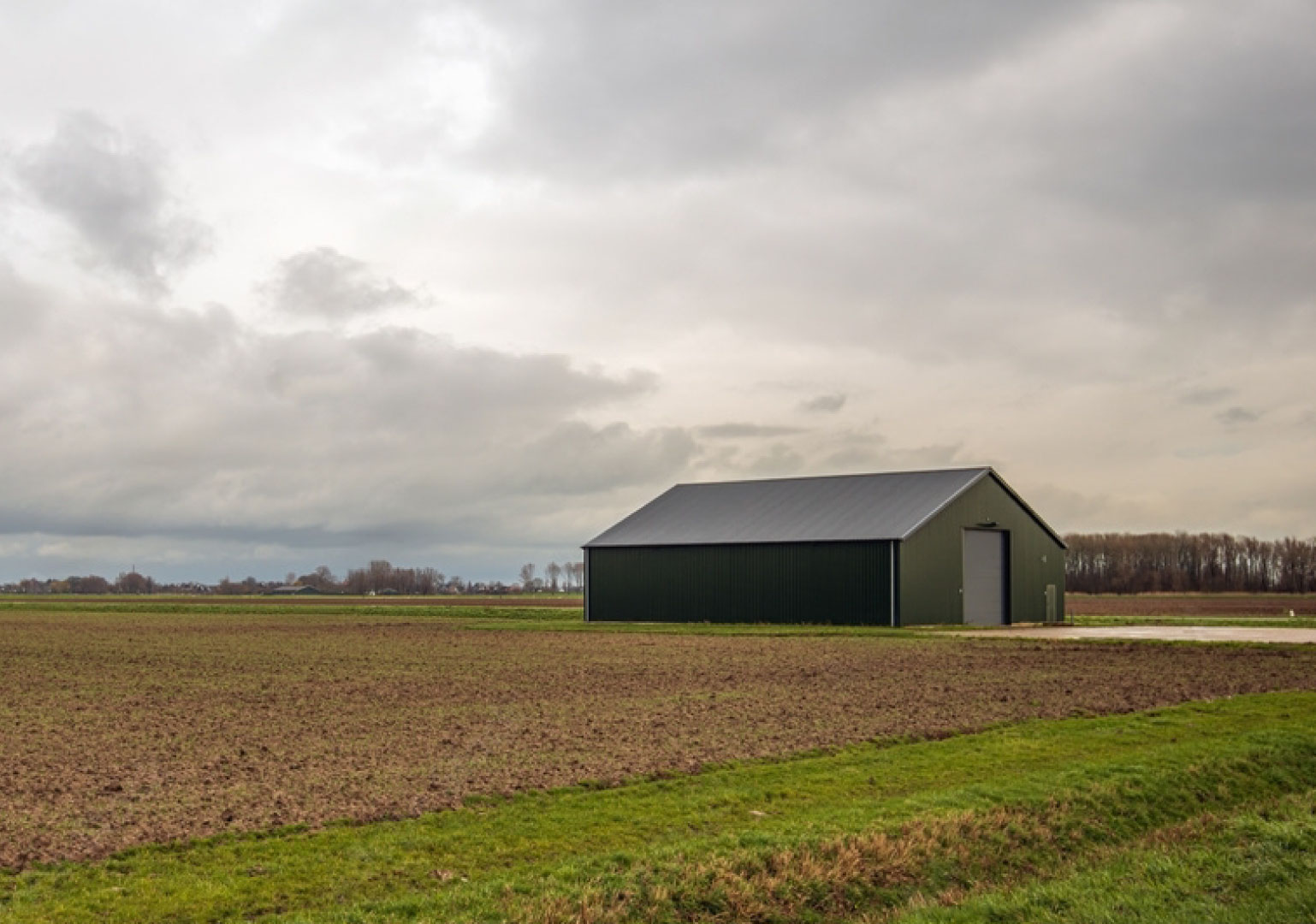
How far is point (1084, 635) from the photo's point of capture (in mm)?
44688

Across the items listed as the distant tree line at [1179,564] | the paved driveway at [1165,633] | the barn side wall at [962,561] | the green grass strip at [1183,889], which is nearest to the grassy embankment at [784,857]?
the green grass strip at [1183,889]

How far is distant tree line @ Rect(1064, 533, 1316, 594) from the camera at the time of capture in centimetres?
15300

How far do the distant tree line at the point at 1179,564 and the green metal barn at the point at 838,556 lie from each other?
103 metres

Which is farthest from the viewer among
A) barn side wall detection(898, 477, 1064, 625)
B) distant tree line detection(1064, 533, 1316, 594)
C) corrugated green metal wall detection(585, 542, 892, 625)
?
distant tree line detection(1064, 533, 1316, 594)

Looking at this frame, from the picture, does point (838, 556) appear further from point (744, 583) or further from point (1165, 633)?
point (1165, 633)

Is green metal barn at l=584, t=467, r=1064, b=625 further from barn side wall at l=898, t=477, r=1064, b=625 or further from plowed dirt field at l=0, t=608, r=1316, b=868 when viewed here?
plowed dirt field at l=0, t=608, r=1316, b=868

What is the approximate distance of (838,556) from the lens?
5353cm

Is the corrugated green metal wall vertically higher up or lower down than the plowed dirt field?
higher up

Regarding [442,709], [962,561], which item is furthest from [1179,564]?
[442,709]

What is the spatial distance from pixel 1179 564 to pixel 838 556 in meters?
127

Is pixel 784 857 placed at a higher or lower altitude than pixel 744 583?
lower

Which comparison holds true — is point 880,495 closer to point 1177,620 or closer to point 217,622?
point 1177,620

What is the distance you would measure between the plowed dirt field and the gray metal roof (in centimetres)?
1319

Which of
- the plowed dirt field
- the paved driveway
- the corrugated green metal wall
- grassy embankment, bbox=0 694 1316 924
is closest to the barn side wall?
the corrugated green metal wall
